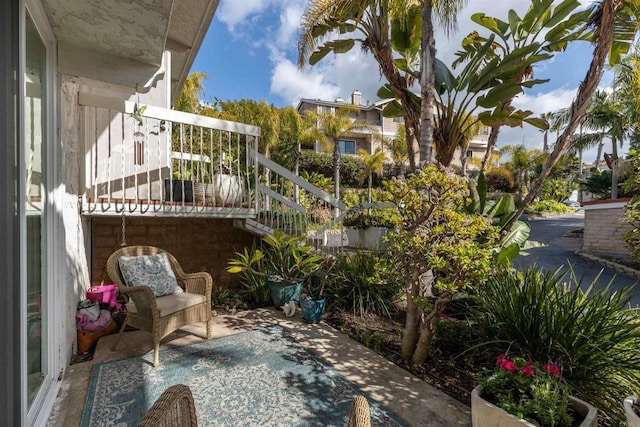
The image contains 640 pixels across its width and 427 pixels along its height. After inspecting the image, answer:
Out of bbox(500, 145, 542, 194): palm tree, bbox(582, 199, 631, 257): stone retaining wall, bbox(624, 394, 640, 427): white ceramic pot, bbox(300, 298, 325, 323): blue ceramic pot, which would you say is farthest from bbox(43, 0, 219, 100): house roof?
bbox(500, 145, 542, 194): palm tree

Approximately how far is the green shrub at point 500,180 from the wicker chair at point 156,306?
1007 inches

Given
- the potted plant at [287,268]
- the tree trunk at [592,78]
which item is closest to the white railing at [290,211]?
the potted plant at [287,268]

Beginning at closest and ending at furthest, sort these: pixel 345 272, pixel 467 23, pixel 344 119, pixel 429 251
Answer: pixel 429 251 < pixel 345 272 < pixel 467 23 < pixel 344 119

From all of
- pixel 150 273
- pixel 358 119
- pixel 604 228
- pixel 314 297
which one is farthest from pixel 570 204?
pixel 150 273

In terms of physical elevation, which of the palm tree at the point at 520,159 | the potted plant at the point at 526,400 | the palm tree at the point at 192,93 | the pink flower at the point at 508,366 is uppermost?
the palm tree at the point at 192,93

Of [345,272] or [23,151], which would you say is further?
[345,272]

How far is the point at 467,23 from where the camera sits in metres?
5.65

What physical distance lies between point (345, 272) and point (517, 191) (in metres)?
25.3

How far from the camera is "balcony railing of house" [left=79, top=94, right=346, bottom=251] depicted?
394cm

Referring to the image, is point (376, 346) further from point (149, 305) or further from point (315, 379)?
point (149, 305)

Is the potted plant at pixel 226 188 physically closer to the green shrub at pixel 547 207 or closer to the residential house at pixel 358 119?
the green shrub at pixel 547 207

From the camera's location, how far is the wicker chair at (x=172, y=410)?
0.99 m

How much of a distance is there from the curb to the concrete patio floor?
769cm

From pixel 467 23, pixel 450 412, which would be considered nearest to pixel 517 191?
pixel 467 23
